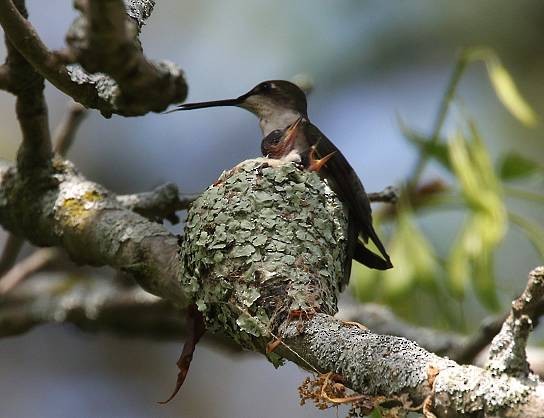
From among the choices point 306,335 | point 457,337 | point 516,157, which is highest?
point 516,157

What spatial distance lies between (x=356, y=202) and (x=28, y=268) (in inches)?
68.2

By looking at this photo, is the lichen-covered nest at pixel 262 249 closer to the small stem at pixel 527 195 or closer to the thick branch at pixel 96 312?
the small stem at pixel 527 195

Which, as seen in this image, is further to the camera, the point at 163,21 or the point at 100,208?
the point at 163,21

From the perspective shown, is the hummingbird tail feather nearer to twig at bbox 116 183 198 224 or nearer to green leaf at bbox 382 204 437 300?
green leaf at bbox 382 204 437 300

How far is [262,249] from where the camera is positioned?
2.88 m

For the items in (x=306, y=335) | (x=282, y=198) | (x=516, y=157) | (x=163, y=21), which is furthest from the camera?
(x=163, y=21)

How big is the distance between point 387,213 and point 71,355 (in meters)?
3.81

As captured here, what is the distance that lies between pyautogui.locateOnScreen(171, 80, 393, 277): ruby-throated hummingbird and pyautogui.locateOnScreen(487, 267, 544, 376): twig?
1.56 metres

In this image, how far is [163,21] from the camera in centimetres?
862

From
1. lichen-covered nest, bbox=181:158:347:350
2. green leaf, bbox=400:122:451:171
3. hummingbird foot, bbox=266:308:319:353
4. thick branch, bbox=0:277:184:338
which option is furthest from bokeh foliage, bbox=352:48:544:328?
hummingbird foot, bbox=266:308:319:353

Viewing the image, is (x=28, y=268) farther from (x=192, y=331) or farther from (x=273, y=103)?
(x=192, y=331)

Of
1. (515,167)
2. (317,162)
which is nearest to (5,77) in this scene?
(317,162)

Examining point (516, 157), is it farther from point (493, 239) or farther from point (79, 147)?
point (79, 147)

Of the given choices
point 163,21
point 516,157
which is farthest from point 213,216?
point 163,21
